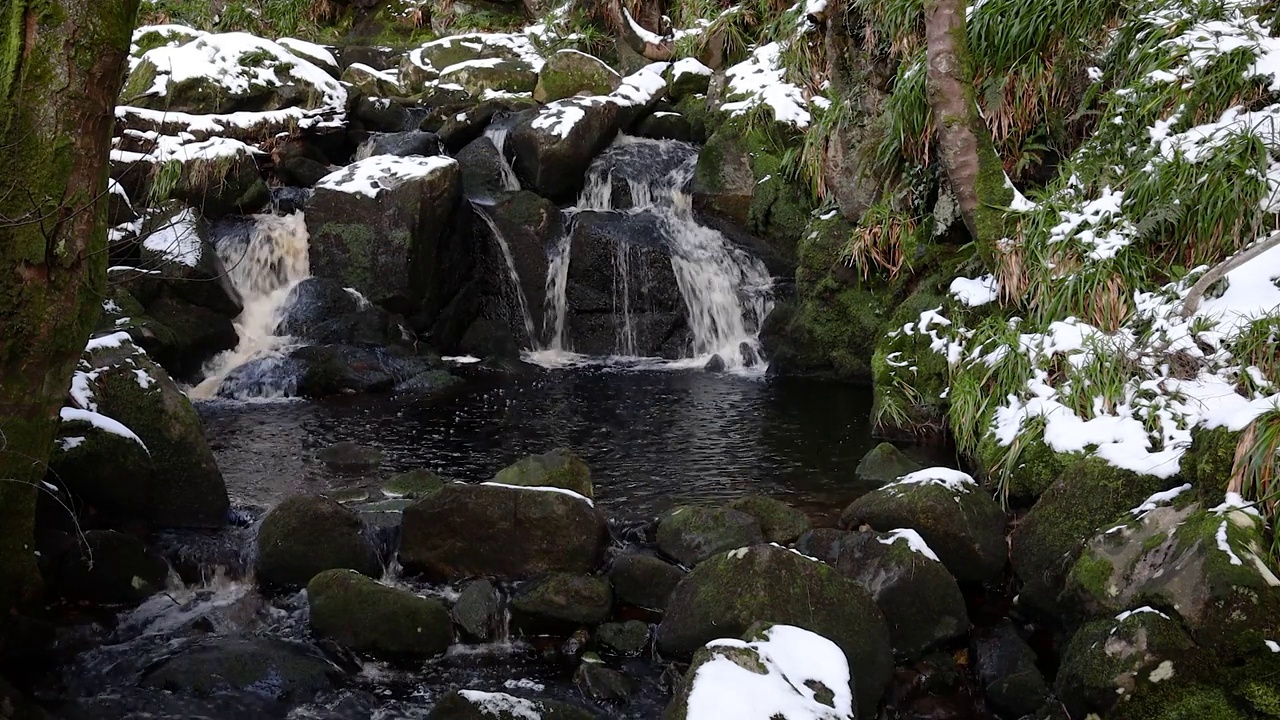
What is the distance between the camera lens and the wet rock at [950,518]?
5824mm

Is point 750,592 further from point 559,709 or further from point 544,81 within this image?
point 544,81

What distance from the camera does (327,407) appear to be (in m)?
10.2

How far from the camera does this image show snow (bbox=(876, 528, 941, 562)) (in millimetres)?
5441

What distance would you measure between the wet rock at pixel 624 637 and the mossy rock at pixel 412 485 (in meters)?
2.27

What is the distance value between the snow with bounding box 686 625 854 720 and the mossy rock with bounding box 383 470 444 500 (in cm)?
375

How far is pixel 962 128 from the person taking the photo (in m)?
8.33

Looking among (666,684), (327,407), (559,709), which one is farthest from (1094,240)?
(327,407)

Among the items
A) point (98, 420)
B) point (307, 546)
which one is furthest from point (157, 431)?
point (307, 546)

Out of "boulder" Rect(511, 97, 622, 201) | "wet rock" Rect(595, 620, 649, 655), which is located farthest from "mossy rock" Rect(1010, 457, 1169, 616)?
"boulder" Rect(511, 97, 622, 201)

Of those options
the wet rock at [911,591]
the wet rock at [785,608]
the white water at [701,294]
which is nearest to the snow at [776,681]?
the wet rock at [785,608]

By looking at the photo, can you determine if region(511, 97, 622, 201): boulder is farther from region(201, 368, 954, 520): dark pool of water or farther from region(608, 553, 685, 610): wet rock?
region(608, 553, 685, 610): wet rock

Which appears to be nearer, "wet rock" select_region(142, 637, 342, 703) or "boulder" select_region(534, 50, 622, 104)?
"wet rock" select_region(142, 637, 342, 703)

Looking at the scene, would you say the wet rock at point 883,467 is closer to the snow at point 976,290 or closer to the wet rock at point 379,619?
the snow at point 976,290

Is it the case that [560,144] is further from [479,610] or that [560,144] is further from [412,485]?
[479,610]
